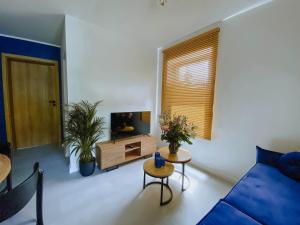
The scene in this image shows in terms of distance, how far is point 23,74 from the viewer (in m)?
3.27

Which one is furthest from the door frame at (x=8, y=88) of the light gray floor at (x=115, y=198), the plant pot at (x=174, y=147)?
the plant pot at (x=174, y=147)

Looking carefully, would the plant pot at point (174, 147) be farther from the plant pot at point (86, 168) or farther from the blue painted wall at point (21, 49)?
the blue painted wall at point (21, 49)

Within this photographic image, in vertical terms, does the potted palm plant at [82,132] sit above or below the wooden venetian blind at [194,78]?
below

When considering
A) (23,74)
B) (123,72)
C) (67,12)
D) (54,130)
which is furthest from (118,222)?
(23,74)

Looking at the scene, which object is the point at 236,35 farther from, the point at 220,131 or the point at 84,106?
the point at 84,106

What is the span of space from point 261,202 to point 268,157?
0.78 metres

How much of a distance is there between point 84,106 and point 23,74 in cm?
204

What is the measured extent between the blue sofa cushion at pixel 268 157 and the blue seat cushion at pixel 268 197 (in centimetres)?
13

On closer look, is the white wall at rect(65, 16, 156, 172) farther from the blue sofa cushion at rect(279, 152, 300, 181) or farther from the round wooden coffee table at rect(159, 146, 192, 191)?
the blue sofa cushion at rect(279, 152, 300, 181)

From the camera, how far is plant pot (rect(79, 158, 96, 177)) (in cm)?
232

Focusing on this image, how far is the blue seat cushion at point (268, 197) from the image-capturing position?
41.8 inches

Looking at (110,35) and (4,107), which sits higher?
(110,35)

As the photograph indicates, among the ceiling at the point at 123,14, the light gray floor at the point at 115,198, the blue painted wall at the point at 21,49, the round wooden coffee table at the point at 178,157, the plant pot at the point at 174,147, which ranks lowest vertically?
the light gray floor at the point at 115,198

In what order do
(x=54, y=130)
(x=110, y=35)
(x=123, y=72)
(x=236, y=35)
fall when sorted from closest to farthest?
1. (x=236, y=35)
2. (x=110, y=35)
3. (x=123, y=72)
4. (x=54, y=130)
